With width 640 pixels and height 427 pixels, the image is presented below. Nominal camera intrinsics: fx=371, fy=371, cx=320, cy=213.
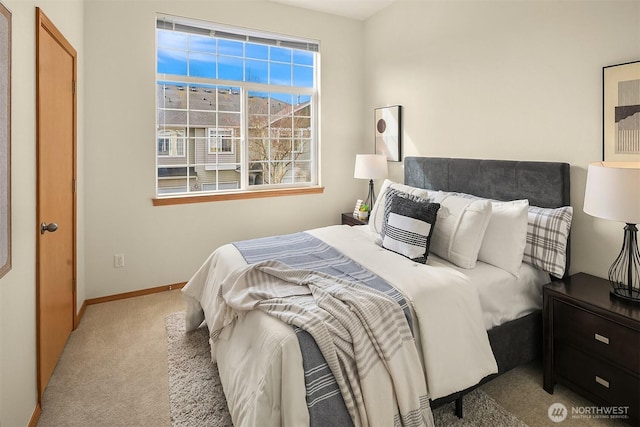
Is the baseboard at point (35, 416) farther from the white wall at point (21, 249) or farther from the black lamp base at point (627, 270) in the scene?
the black lamp base at point (627, 270)

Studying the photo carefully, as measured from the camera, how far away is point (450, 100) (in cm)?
327

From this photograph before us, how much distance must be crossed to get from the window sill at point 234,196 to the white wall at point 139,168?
0.06 meters

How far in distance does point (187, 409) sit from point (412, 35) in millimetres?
3652

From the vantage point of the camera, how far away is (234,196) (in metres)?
3.88

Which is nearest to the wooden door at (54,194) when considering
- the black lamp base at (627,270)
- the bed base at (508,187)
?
the bed base at (508,187)

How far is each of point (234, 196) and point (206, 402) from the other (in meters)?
2.24

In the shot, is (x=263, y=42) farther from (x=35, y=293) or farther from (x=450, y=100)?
(x=35, y=293)

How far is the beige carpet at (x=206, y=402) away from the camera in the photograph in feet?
6.14

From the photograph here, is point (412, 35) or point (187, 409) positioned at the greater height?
point (412, 35)

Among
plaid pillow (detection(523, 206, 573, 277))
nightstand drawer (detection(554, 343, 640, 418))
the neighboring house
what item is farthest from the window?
nightstand drawer (detection(554, 343, 640, 418))

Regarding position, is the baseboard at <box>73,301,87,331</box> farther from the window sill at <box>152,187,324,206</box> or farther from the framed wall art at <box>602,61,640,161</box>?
the framed wall art at <box>602,61,640,161</box>

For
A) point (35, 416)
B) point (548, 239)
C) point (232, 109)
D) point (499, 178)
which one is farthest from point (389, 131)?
point (35, 416)

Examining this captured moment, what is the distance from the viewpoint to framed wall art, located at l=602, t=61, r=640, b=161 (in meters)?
2.06

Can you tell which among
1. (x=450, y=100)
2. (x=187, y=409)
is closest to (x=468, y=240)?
(x=450, y=100)
